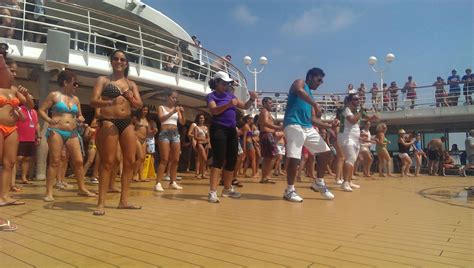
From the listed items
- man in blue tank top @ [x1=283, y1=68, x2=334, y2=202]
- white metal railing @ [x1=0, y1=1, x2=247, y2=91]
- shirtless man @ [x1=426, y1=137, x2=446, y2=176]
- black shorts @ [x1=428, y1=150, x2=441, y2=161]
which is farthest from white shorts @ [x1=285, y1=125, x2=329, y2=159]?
black shorts @ [x1=428, y1=150, x2=441, y2=161]

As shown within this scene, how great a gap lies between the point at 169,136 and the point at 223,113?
157 cm

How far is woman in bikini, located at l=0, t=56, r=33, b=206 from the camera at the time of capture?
159 inches

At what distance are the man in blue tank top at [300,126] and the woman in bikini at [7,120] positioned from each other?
344 cm

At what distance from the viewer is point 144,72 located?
10.2m

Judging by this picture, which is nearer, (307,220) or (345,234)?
(345,234)

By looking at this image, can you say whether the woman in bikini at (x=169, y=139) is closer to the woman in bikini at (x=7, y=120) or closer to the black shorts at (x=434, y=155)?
the woman in bikini at (x=7, y=120)

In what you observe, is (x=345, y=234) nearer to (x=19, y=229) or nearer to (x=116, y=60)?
(x=19, y=229)

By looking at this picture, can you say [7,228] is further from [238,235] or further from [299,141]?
[299,141]

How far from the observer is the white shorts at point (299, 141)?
548cm

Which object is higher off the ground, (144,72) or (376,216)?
(144,72)

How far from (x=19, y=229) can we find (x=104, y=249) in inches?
44.2

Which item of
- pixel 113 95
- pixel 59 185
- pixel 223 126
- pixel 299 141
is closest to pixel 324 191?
pixel 299 141

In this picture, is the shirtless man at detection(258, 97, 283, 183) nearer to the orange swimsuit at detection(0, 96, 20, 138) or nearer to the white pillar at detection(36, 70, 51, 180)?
the orange swimsuit at detection(0, 96, 20, 138)

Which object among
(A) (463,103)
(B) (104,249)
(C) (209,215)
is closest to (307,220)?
(C) (209,215)
